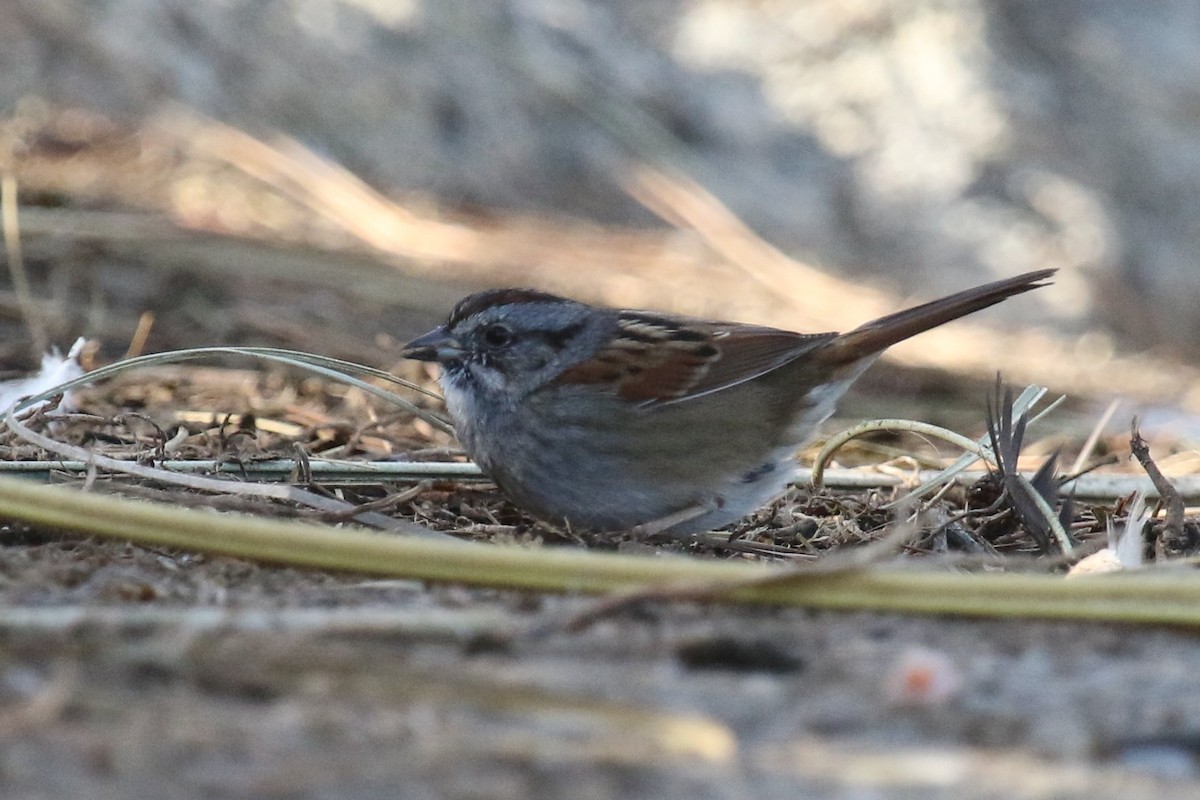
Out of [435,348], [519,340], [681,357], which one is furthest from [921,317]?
[435,348]

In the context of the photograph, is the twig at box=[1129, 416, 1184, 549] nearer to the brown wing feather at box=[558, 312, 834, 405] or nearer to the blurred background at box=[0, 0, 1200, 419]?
the brown wing feather at box=[558, 312, 834, 405]

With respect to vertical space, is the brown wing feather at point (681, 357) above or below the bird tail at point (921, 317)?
below

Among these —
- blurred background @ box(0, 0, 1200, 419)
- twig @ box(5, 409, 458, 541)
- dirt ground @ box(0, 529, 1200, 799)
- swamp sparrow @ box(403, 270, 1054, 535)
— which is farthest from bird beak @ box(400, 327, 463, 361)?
blurred background @ box(0, 0, 1200, 419)

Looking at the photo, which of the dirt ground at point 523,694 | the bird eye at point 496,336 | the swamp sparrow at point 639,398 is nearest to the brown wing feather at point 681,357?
the swamp sparrow at point 639,398

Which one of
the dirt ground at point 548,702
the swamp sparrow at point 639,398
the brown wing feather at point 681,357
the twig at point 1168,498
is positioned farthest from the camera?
the brown wing feather at point 681,357

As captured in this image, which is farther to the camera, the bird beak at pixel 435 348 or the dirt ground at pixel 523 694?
the bird beak at pixel 435 348

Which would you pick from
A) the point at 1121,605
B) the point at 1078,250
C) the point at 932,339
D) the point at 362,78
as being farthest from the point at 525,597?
the point at 1078,250

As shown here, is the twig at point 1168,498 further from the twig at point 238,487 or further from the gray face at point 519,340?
the twig at point 238,487

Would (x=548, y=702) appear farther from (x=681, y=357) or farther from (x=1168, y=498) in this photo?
(x=681, y=357)
